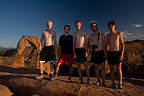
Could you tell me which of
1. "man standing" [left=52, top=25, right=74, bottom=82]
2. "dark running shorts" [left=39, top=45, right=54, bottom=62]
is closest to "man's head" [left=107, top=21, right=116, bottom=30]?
"man standing" [left=52, top=25, right=74, bottom=82]

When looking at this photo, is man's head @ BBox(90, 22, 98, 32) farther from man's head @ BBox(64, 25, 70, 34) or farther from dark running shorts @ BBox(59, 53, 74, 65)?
dark running shorts @ BBox(59, 53, 74, 65)

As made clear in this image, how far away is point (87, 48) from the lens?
11.6 ft

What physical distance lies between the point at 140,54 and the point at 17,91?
749 centimetres

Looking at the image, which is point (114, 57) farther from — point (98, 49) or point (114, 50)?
point (98, 49)

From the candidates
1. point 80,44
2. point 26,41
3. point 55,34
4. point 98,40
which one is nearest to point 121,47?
point 98,40

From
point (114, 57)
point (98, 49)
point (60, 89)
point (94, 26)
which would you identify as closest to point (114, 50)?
point (114, 57)

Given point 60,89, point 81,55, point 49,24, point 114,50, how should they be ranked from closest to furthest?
point 60,89
point 114,50
point 81,55
point 49,24

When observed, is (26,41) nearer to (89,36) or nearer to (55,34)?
(55,34)

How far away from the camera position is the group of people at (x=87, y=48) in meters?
3.12

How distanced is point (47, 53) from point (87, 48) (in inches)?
60.1

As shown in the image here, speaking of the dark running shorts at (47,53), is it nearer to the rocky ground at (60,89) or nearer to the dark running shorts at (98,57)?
the rocky ground at (60,89)

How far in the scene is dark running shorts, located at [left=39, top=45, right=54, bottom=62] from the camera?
377 centimetres

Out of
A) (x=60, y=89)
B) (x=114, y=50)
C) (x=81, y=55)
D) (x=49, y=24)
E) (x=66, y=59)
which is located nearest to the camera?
(x=60, y=89)

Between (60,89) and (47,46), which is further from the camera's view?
(47,46)
